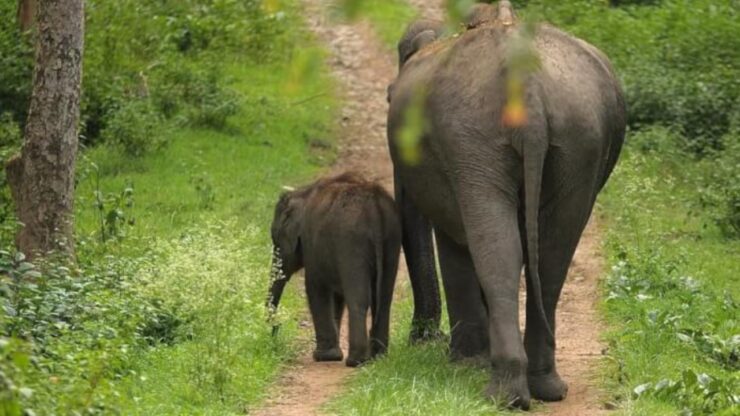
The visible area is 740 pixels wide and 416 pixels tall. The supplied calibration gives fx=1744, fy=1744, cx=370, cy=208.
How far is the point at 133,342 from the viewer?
929cm

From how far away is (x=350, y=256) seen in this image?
10.4 metres

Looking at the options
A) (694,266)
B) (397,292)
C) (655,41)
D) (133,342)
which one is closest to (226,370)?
(133,342)

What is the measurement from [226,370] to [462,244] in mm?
1564

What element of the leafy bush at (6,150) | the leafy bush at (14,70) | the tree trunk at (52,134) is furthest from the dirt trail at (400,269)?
the leafy bush at (14,70)

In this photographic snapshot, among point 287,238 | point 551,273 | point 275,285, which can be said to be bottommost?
point 275,285

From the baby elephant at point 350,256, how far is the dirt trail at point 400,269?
251 mm

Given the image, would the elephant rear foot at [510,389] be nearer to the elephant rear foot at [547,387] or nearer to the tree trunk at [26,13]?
the elephant rear foot at [547,387]

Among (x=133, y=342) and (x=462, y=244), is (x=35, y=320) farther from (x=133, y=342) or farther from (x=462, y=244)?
(x=462, y=244)

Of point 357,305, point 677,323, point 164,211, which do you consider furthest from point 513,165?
point 164,211

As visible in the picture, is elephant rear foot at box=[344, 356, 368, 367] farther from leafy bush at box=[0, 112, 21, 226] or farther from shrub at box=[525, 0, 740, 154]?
shrub at box=[525, 0, 740, 154]

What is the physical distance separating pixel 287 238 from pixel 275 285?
31cm

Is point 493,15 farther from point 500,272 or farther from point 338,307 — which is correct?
point 338,307

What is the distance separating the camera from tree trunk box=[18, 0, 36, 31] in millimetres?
16781

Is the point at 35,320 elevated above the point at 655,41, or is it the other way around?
the point at 35,320
